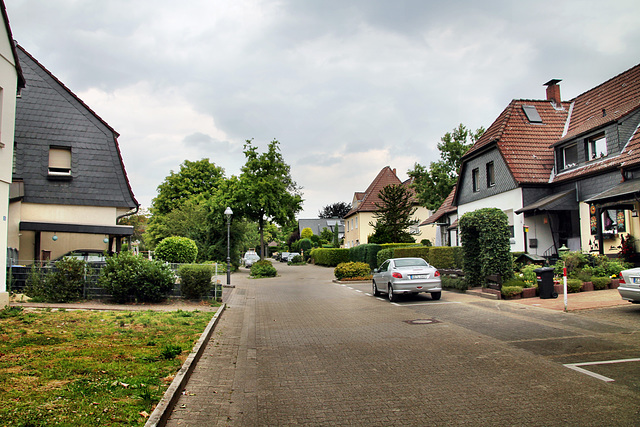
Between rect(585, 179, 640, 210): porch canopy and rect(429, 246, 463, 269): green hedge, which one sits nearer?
rect(585, 179, 640, 210): porch canopy

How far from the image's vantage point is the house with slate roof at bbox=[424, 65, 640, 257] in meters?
18.6

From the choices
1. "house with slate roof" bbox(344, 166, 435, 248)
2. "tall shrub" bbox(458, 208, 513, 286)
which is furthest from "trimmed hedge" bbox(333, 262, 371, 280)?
"house with slate roof" bbox(344, 166, 435, 248)

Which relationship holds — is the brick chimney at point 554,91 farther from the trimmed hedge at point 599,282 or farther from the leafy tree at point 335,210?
the leafy tree at point 335,210

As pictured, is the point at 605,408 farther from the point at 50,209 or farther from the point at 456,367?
the point at 50,209

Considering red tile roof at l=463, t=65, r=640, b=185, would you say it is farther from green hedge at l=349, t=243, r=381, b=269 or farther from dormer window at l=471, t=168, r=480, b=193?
green hedge at l=349, t=243, r=381, b=269

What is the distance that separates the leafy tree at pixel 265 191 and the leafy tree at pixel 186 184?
61.8 feet

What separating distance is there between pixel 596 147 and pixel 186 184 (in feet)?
144

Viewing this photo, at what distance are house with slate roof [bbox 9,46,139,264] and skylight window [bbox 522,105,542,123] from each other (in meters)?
22.2

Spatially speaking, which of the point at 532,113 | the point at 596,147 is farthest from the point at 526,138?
the point at 596,147

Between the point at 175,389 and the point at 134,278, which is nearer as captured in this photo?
the point at 175,389

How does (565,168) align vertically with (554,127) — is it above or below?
below

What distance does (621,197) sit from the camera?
1686 cm

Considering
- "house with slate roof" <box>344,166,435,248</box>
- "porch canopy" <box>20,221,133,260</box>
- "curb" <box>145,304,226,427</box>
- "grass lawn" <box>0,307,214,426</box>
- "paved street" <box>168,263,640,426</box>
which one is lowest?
"paved street" <box>168,263,640,426</box>

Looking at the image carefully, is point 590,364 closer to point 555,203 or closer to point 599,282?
point 599,282
